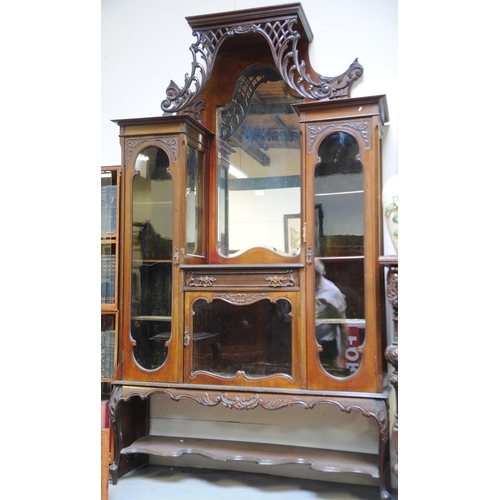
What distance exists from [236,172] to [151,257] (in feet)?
1.95

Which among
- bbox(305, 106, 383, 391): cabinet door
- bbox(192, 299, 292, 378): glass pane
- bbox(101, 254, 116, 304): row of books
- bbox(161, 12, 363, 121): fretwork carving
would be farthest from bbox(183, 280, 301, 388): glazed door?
bbox(161, 12, 363, 121): fretwork carving

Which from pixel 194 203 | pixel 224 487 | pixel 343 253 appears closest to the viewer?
pixel 343 253

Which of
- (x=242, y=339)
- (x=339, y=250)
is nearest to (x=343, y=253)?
(x=339, y=250)

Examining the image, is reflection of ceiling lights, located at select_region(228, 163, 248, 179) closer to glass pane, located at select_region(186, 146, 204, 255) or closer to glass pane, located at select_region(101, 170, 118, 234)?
glass pane, located at select_region(186, 146, 204, 255)

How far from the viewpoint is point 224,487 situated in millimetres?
2170

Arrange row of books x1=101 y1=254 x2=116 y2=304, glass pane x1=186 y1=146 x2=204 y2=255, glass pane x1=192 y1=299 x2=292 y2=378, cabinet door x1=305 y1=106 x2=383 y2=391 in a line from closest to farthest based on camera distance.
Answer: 1. cabinet door x1=305 y1=106 x2=383 y2=391
2. glass pane x1=192 y1=299 x2=292 y2=378
3. glass pane x1=186 y1=146 x2=204 y2=255
4. row of books x1=101 y1=254 x2=116 y2=304

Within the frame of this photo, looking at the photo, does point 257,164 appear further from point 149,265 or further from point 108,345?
point 108,345

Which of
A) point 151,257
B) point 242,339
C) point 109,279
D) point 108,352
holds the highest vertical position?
point 151,257

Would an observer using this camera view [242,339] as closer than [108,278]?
Yes

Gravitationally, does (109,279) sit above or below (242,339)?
above

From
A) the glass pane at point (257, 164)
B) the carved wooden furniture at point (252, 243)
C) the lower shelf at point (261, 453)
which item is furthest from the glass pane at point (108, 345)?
the glass pane at point (257, 164)

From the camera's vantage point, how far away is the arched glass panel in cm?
203
